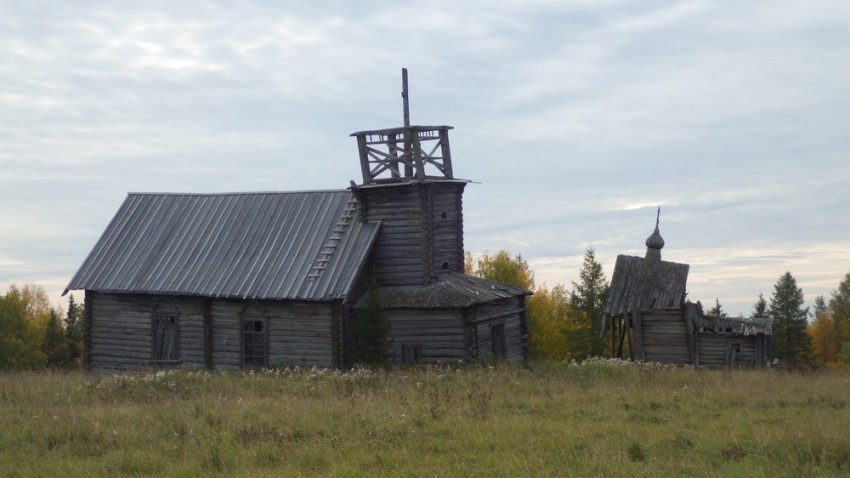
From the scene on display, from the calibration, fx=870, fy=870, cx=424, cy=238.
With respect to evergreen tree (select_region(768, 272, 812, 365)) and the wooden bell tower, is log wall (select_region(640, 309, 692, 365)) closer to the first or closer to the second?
the wooden bell tower

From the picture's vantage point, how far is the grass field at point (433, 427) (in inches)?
462

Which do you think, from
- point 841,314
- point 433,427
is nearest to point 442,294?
point 433,427

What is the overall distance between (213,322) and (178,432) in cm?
1493

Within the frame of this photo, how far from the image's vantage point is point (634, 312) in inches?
1324

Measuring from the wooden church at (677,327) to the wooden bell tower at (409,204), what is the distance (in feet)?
27.9

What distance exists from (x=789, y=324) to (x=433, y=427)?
167ft

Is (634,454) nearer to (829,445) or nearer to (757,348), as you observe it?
(829,445)

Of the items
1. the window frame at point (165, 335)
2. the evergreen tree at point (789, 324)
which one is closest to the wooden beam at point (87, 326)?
the window frame at point (165, 335)

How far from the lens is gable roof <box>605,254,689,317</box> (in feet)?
110

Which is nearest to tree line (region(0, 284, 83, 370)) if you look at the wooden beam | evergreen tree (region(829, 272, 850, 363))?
the wooden beam

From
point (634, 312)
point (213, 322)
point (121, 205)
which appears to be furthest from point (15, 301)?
point (634, 312)

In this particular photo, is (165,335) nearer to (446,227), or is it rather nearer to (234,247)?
(234,247)

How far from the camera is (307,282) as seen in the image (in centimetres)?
2702

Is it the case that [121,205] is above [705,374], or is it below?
above
